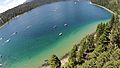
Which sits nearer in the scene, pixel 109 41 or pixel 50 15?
pixel 109 41

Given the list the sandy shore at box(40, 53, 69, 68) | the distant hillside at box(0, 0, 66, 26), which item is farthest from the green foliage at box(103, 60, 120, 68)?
the distant hillside at box(0, 0, 66, 26)

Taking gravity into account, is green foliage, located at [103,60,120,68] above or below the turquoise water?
above

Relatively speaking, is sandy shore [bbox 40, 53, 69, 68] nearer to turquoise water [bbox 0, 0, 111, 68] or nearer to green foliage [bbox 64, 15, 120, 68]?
turquoise water [bbox 0, 0, 111, 68]

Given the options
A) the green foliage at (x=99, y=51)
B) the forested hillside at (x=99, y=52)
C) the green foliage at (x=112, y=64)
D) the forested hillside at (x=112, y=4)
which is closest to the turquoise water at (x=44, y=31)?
the forested hillside at (x=112, y=4)

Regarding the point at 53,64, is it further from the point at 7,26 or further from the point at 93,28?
the point at 7,26

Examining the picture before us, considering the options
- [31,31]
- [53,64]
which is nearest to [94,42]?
[53,64]

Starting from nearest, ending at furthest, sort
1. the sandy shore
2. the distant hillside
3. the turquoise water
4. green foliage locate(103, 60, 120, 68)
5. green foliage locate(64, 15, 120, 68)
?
green foliage locate(103, 60, 120, 68), green foliage locate(64, 15, 120, 68), the sandy shore, the turquoise water, the distant hillside

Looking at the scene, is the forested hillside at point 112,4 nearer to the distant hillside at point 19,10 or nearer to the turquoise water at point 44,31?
the turquoise water at point 44,31

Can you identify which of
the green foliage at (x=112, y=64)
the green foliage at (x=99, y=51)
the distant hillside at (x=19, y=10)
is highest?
the green foliage at (x=112, y=64)

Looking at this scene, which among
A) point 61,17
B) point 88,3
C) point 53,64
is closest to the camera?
point 53,64
